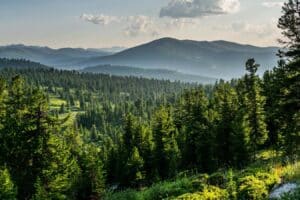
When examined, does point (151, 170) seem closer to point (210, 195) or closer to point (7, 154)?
point (7, 154)

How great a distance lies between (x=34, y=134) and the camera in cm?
3325

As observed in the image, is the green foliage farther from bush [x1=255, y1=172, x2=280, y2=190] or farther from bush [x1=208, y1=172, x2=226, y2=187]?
bush [x1=255, y1=172, x2=280, y2=190]

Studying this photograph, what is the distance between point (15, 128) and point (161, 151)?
104ft

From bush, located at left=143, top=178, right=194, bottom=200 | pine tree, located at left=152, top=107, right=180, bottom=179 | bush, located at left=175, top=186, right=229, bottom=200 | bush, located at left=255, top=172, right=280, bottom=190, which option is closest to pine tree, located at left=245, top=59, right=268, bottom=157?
pine tree, located at left=152, top=107, right=180, bottom=179

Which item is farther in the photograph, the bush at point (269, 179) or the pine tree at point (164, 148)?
the pine tree at point (164, 148)

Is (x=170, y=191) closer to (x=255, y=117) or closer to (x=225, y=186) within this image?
(x=225, y=186)

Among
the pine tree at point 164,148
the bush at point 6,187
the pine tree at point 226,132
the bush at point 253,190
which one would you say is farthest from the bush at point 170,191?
the pine tree at point 164,148

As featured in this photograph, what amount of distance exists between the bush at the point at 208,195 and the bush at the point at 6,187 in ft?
62.5

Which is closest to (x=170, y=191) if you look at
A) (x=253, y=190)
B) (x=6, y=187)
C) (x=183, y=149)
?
(x=253, y=190)

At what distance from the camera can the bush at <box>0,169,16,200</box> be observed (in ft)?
102

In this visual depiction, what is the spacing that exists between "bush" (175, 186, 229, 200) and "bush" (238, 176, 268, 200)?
745 mm

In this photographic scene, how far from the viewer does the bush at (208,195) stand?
17188 mm

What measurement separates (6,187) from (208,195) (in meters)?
20.0

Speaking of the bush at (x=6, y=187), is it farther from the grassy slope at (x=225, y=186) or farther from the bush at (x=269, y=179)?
the bush at (x=269, y=179)
